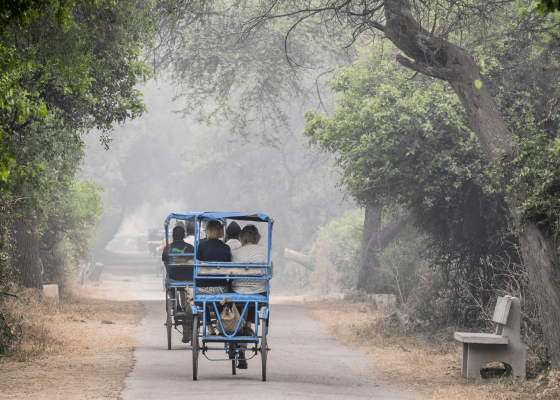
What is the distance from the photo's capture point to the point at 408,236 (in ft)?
78.5

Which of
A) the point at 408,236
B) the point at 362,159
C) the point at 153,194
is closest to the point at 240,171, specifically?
the point at 153,194

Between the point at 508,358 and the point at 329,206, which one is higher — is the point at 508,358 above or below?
below

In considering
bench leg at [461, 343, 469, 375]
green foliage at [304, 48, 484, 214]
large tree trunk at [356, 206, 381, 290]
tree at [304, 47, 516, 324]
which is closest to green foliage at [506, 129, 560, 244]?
bench leg at [461, 343, 469, 375]

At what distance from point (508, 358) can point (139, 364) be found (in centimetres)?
499

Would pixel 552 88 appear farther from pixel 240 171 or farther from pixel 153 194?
pixel 153 194

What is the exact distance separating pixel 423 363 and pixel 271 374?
2.81 m

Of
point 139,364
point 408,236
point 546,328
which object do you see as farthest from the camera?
point 408,236

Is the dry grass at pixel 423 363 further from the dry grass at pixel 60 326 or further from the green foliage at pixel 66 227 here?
the green foliage at pixel 66 227

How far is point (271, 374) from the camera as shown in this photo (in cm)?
948

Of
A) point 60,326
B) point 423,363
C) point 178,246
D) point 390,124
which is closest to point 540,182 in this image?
point 423,363

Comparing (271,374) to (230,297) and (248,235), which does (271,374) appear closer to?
(230,297)

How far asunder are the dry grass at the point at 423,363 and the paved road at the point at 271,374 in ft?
1.19

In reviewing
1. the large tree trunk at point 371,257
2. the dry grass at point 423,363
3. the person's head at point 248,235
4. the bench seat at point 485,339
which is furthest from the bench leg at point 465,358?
the large tree trunk at point 371,257

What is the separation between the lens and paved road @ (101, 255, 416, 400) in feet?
25.4
